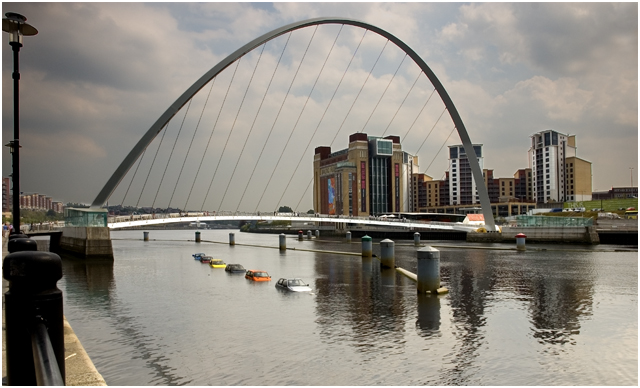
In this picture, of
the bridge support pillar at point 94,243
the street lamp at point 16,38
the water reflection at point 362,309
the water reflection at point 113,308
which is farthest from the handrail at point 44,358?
the bridge support pillar at point 94,243

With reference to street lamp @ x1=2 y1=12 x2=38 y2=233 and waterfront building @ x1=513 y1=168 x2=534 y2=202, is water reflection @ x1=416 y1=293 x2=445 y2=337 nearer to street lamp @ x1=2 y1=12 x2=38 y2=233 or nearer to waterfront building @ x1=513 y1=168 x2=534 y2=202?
street lamp @ x1=2 y1=12 x2=38 y2=233

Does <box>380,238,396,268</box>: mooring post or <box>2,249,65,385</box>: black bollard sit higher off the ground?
<box>2,249,65,385</box>: black bollard

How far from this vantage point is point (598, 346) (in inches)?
680

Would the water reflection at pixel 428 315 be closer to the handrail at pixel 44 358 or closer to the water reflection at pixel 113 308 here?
the water reflection at pixel 113 308

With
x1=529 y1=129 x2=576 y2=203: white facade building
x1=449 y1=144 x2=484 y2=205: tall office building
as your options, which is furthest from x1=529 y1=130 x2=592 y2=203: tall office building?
x1=449 y1=144 x2=484 y2=205: tall office building

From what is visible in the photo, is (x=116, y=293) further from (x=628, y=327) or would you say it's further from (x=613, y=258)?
(x=613, y=258)

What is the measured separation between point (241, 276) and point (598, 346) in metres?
27.7

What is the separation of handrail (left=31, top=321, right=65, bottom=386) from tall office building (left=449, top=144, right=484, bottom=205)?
195 meters

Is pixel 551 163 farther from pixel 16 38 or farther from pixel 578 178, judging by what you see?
pixel 16 38

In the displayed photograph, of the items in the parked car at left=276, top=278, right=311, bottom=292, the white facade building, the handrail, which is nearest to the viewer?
the handrail

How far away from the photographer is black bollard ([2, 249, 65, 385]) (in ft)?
9.91

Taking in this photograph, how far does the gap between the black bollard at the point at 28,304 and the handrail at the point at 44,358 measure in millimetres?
38

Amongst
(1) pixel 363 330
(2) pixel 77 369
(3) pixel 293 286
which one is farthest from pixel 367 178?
(2) pixel 77 369

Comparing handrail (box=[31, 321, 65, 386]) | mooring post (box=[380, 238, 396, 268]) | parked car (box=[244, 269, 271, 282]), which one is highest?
handrail (box=[31, 321, 65, 386])
